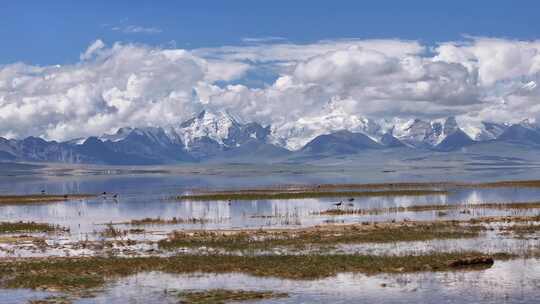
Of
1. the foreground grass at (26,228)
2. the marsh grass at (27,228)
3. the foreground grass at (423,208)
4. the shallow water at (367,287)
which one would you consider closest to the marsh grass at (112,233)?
the marsh grass at (27,228)

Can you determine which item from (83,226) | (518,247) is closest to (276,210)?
(83,226)

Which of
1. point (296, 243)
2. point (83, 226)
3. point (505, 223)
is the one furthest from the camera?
point (83, 226)

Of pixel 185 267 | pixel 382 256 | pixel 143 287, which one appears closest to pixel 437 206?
pixel 382 256

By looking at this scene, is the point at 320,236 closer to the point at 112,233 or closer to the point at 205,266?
the point at 205,266

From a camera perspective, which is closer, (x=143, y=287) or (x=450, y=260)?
(x=143, y=287)

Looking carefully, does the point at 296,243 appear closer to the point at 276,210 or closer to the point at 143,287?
the point at 143,287

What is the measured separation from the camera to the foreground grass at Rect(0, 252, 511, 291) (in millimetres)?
40625

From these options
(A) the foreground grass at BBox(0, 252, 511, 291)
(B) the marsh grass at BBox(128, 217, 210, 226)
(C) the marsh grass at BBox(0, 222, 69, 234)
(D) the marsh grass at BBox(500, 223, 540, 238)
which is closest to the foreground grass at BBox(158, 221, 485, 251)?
(D) the marsh grass at BBox(500, 223, 540, 238)

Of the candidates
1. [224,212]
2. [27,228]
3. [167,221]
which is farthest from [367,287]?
[224,212]

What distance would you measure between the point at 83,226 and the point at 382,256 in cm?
4234

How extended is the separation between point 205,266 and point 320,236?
17.2 metres

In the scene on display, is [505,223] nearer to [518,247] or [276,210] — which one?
[518,247]

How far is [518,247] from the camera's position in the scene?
1975 inches

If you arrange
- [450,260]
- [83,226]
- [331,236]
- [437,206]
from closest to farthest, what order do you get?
1. [450,260]
2. [331,236]
3. [83,226]
4. [437,206]
